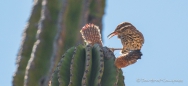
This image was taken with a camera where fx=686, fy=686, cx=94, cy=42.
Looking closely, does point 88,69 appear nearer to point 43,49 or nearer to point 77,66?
point 77,66

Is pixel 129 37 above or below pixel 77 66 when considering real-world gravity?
above

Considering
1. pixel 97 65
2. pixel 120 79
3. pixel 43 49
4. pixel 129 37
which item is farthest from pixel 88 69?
pixel 43 49

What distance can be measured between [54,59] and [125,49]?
12.7ft

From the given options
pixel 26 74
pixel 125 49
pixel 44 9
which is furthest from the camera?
pixel 44 9

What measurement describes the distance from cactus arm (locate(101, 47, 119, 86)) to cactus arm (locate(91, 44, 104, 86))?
0.22 ft

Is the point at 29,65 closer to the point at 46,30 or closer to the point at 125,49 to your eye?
the point at 46,30

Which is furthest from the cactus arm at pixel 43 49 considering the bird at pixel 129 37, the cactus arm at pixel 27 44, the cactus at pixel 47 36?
the bird at pixel 129 37

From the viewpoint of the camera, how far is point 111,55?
5609 millimetres

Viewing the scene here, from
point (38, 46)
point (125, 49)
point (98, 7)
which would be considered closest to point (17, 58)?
point (38, 46)

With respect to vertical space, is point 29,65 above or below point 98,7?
below

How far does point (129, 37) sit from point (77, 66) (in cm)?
55

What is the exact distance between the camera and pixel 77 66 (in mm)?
5547

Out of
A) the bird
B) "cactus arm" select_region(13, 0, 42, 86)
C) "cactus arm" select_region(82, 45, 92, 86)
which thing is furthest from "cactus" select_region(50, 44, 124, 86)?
"cactus arm" select_region(13, 0, 42, 86)

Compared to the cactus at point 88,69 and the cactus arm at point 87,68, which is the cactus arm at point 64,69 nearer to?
the cactus at point 88,69
